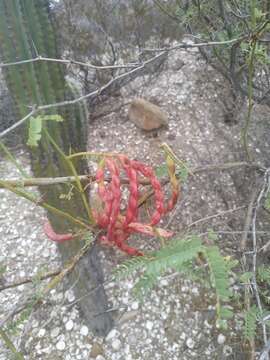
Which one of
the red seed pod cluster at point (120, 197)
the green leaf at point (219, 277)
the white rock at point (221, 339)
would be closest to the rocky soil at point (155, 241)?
the white rock at point (221, 339)

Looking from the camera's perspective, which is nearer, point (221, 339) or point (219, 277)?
point (219, 277)

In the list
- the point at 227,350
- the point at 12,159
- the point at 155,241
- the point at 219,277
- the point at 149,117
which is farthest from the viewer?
the point at 149,117

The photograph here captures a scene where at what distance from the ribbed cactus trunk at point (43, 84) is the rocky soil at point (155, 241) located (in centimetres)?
37

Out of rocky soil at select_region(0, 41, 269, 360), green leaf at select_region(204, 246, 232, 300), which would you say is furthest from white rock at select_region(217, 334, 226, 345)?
green leaf at select_region(204, 246, 232, 300)

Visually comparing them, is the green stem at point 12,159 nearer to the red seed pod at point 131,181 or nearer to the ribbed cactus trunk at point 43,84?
the red seed pod at point 131,181

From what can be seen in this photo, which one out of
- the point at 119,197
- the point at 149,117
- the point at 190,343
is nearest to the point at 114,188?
the point at 119,197

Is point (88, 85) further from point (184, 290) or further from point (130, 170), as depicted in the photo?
point (130, 170)

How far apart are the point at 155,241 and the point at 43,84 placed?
1.26 meters

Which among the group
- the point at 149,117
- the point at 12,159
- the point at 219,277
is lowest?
the point at 149,117

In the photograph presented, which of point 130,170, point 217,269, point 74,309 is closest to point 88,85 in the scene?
point 74,309

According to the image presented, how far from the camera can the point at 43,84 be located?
1.20 m

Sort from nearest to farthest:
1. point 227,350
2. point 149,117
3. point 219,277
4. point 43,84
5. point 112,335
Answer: point 219,277, point 43,84, point 227,350, point 112,335, point 149,117

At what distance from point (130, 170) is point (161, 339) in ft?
4.30

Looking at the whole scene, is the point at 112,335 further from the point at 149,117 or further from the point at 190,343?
the point at 149,117
